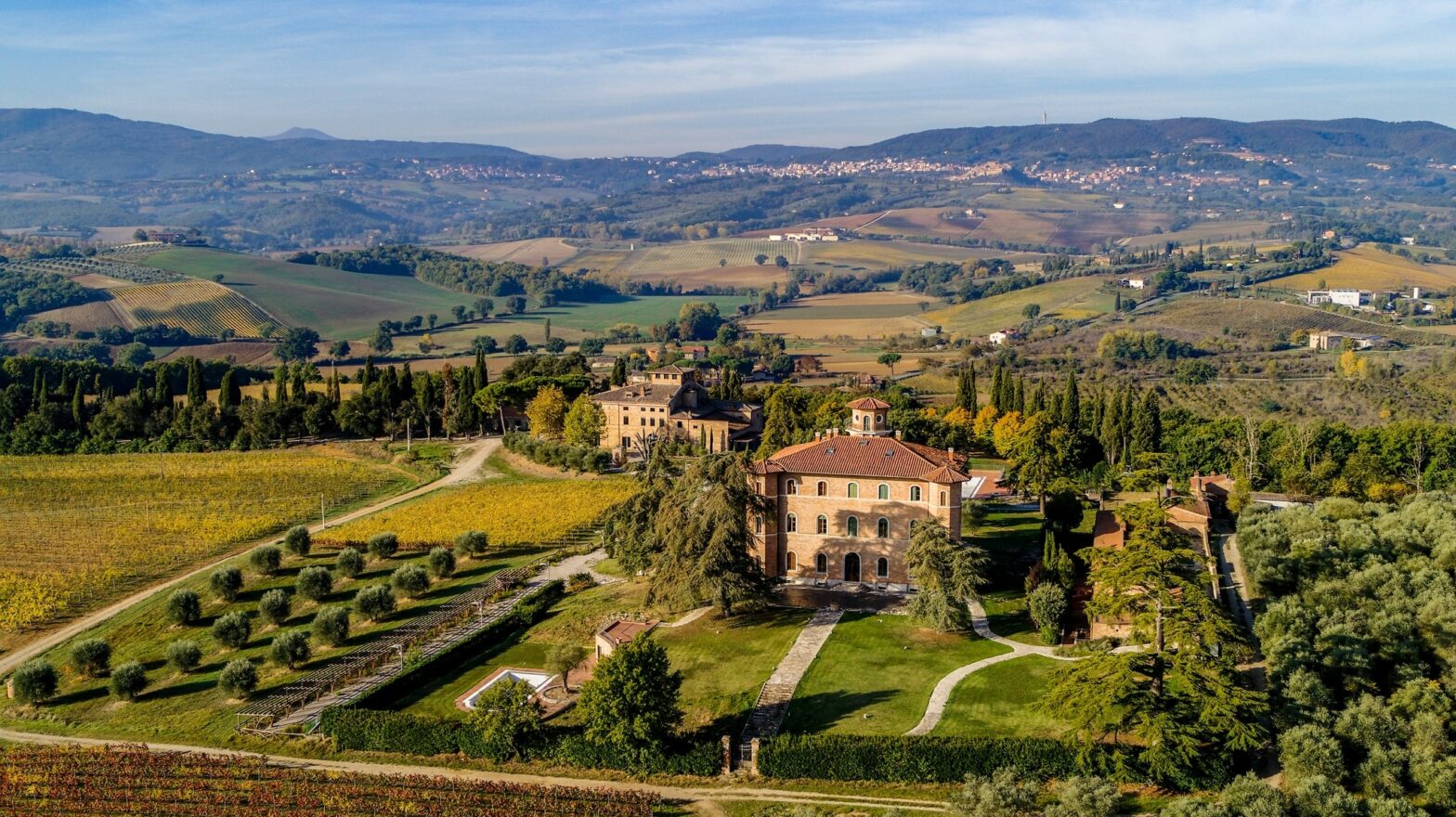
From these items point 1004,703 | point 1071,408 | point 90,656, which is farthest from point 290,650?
point 1071,408

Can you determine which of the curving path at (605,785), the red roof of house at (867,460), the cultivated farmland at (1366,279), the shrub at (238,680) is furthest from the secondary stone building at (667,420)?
the cultivated farmland at (1366,279)

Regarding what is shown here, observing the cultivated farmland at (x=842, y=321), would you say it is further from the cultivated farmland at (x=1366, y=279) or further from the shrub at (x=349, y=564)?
the shrub at (x=349, y=564)

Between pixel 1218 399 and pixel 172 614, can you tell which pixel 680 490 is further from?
pixel 1218 399

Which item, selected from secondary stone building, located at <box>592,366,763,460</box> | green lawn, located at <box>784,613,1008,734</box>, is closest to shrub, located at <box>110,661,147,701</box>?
green lawn, located at <box>784,613,1008,734</box>

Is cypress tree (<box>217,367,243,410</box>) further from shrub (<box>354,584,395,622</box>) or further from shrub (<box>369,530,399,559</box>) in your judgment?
shrub (<box>354,584,395,622</box>)

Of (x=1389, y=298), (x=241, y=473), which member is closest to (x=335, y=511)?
(x=241, y=473)
